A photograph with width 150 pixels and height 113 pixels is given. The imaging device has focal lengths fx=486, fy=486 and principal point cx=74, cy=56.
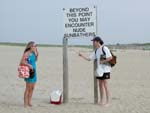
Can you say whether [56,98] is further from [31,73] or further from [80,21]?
[80,21]

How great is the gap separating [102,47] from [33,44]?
1.58 meters

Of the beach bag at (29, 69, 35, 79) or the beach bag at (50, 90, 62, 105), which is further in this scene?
the beach bag at (50, 90, 62, 105)

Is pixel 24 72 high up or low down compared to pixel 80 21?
down

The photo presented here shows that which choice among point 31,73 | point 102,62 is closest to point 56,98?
point 31,73

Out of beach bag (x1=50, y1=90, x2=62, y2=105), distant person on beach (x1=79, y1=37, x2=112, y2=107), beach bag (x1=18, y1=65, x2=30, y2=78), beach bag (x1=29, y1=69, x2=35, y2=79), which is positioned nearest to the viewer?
beach bag (x1=18, y1=65, x2=30, y2=78)

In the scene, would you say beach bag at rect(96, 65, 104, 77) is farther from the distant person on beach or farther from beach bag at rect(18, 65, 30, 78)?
beach bag at rect(18, 65, 30, 78)

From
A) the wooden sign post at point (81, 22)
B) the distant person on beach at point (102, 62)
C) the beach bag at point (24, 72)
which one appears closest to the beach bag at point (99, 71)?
the distant person on beach at point (102, 62)

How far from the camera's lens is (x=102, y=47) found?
11039 mm

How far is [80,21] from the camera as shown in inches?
448

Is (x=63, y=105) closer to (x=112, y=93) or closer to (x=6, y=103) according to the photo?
(x=6, y=103)

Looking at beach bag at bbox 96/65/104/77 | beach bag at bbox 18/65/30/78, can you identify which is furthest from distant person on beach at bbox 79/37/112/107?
beach bag at bbox 18/65/30/78

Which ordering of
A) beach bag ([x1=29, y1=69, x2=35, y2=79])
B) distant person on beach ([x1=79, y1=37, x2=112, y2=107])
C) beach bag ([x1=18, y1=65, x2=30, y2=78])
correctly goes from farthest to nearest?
1. distant person on beach ([x1=79, y1=37, x2=112, y2=107])
2. beach bag ([x1=29, y1=69, x2=35, y2=79])
3. beach bag ([x1=18, y1=65, x2=30, y2=78])

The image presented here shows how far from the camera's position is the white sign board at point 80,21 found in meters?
11.4

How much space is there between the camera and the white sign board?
11.4 metres
